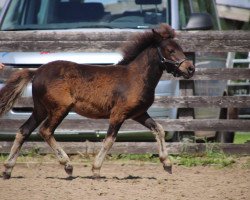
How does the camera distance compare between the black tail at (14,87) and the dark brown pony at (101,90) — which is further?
the black tail at (14,87)

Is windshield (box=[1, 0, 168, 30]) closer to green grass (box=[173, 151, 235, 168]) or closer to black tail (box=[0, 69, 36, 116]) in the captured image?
green grass (box=[173, 151, 235, 168])

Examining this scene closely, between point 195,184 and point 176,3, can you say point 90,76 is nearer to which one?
point 195,184

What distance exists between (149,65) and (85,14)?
2.59 meters

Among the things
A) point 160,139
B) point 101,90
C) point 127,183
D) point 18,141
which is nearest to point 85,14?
point 101,90

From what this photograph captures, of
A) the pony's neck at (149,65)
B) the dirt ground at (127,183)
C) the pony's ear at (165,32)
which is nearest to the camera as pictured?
the dirt ground at (127,183)

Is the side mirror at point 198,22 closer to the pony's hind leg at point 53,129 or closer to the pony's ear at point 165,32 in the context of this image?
the pony's ear at point 165,32

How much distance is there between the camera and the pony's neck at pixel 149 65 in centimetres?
957

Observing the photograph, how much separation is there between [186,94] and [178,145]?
77cm

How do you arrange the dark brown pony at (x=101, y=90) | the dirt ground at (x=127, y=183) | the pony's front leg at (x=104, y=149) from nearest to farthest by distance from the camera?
the dirt ground at (x=127, y=183) < the pony's front leg at (x=104, y=149) < the dark brown pony at (x=101, y=90)

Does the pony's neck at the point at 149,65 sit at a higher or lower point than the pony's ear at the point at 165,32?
lower

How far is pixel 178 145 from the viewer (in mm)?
11633

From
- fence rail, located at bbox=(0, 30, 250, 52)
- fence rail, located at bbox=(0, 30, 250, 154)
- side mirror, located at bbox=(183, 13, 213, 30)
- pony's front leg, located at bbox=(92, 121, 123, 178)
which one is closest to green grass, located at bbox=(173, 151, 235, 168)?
fence rail, located at bbox=(0, 30, 250, 154)

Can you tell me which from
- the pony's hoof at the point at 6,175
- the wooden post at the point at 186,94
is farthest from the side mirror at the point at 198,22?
Answer: the pony's hoof at the point at 6,175

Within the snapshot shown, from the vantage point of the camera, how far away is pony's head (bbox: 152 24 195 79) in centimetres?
936
